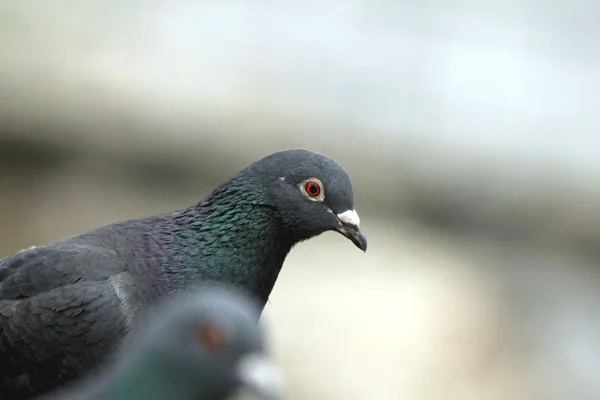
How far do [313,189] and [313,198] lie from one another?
0.18 feet

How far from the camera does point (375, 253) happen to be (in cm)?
1338

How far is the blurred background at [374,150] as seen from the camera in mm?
12680

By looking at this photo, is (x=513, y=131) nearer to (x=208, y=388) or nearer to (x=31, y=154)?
(x=31, y=154)

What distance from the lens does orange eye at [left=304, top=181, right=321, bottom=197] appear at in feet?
21.3

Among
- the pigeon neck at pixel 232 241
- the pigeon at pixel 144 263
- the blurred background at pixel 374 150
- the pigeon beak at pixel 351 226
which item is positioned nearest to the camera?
the pigeon at pixel 144 263

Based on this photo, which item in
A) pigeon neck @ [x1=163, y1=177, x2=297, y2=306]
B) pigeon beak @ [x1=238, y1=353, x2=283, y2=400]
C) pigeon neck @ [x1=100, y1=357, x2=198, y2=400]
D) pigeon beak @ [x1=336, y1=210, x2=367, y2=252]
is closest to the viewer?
pigeon beak @ [x1=238, y1=353, x2=283, y2=400]

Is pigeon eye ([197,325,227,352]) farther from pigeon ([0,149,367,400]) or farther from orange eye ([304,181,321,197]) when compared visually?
orange eye ([304,181,321,197])

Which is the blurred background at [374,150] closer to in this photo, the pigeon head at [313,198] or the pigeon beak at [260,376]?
the pigeon head at [313,198]

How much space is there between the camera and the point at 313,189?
21.4 feet

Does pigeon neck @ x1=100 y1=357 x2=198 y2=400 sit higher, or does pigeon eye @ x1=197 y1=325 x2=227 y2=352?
pigeon eye @ x1=197 y1=325 x2=227 y2=352

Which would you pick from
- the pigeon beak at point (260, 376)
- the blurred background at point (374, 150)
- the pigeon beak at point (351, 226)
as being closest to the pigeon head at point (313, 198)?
the pigeon beak at point (351, 226)

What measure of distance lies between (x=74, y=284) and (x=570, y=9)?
10.1 meters

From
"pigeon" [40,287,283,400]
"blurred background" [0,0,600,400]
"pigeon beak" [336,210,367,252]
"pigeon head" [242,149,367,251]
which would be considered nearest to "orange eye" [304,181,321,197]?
"pigeon head" [242,149,367,251]

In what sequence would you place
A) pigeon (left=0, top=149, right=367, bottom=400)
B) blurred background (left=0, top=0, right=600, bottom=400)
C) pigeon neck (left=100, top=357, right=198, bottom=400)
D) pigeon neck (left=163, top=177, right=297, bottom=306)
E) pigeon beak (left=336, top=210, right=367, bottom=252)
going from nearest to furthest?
pigeon neck (left=100, top=357, right=198, bottom=400), pigeon (left=0, top=149, right=367, bottom=400), pigeon neck (left=163, top=177, right=297, bottom=306), pigeon beak (left=336, top=210, right=367, bottom=252), blurred background (left=0, top=0, right=600, bottom=400)
